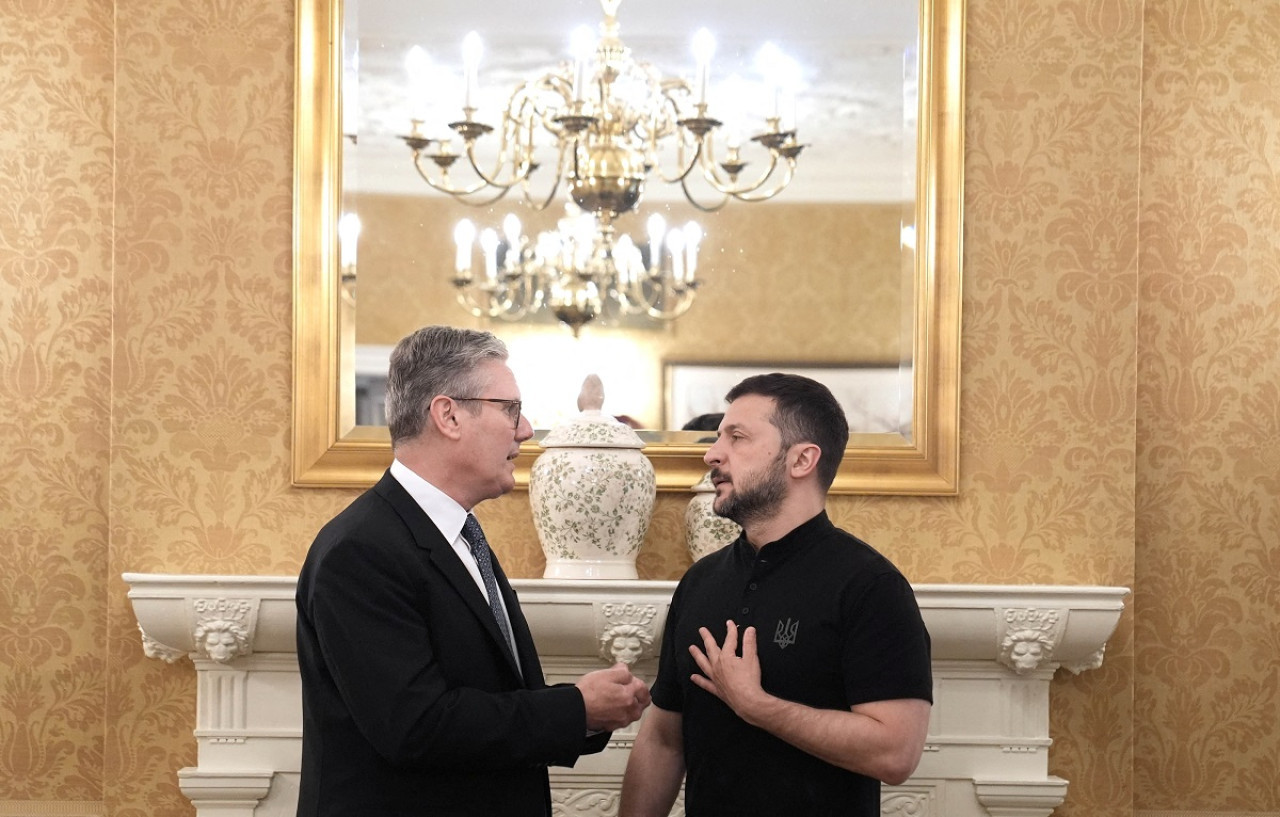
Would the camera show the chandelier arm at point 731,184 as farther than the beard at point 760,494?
Yes

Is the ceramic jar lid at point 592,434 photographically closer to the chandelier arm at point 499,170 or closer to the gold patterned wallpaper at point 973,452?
the gold patterned wallpaper at point 973,452

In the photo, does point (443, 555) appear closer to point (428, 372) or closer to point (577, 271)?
point (428, 372)

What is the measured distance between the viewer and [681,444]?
3.18 m

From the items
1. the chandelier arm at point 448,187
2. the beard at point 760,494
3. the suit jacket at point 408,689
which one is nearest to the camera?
the suit jacket at point 408,689

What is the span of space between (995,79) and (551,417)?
4.34ft

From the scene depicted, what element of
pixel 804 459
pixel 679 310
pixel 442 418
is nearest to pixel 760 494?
pixel 804 459

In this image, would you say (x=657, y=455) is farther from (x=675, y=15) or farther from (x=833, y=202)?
(x=675, y=15)

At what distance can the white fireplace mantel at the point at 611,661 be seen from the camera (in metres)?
2.91

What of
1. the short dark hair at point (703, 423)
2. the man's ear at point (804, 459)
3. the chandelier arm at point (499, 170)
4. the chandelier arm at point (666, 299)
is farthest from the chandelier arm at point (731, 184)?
the man's ear at point (804, 459)

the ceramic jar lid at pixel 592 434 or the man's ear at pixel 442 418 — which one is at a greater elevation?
the man's ear at pixel 442 418

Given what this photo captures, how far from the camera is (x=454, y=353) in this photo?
2.11 metres

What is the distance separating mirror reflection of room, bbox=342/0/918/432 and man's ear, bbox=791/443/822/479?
916 mm

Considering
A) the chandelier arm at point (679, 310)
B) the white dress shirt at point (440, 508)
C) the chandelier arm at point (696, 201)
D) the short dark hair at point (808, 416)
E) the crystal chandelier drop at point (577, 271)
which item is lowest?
the white dress shirt at point (440, 508)

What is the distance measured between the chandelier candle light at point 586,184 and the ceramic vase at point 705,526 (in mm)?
462
